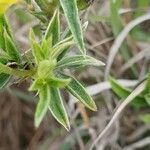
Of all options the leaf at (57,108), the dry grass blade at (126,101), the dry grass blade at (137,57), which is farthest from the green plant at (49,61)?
the dry grass blade at (137,57)

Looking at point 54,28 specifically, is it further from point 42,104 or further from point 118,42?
point 118,42

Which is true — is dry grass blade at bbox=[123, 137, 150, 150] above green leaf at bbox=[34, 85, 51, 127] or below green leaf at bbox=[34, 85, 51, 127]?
below

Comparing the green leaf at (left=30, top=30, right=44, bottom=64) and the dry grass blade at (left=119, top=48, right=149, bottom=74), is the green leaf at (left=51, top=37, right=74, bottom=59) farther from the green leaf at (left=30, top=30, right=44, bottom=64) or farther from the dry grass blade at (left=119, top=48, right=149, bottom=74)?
the dry grass blade at (left=119, top=48, right=149, bottom=74)

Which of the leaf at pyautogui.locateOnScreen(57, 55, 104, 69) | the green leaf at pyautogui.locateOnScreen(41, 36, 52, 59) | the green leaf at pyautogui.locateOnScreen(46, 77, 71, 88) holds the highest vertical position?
the green leaf at pyautogui.locateOnScreen(41, 36, 52, 59)

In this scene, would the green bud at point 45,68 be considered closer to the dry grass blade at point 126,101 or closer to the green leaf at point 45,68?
the green leaf at point 45,68

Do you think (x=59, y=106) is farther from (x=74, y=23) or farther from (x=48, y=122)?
(x=48, y=122)

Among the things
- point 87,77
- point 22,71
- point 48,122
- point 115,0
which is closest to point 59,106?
point 22,71

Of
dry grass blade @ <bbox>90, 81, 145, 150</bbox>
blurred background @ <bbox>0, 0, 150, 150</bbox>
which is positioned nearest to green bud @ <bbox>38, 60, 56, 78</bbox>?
dry grass blade @ <bbox>90, 81, 145, 150</bbox>

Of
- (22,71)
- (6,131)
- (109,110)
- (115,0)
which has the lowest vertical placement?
(6,131)
